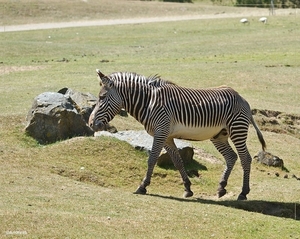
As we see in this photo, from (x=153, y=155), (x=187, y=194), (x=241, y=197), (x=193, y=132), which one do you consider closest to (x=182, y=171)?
(x=187, y=194)

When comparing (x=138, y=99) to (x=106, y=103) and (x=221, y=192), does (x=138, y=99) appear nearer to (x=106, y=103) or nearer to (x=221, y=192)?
(x=106, y=103)

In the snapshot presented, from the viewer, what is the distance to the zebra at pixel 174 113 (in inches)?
617

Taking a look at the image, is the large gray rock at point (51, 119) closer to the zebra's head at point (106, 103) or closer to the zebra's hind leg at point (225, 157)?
the zebra's head at point (106, 103)

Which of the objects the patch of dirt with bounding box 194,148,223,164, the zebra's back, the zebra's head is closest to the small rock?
the patch of dirt with bounding box 194,148,223,164

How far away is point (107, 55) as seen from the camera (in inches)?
1453

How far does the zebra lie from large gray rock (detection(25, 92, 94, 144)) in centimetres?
238

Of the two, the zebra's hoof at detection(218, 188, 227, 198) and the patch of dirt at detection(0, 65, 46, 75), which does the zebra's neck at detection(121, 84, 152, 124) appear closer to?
the zebra's hoof at detection(218, 188, 227, 198)

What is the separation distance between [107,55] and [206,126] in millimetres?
21099

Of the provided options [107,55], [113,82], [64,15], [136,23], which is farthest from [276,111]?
[64,15]

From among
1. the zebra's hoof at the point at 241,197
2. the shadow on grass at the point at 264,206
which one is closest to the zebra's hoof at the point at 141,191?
the shadow on grass at the point at 264,206

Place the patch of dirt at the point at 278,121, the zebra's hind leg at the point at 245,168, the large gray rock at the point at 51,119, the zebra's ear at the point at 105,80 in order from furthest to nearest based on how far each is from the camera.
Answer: the patch of dirt at the point at 278,121 → the large gray rock at the point at 51,119 → the zebra's hind leg at the point at 245,168 → the zebra's ear at the point at 105,80

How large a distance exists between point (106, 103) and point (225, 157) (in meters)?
3.10

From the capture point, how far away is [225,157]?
16969 millimetres

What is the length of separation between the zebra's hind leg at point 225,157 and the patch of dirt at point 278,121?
22.2ft
